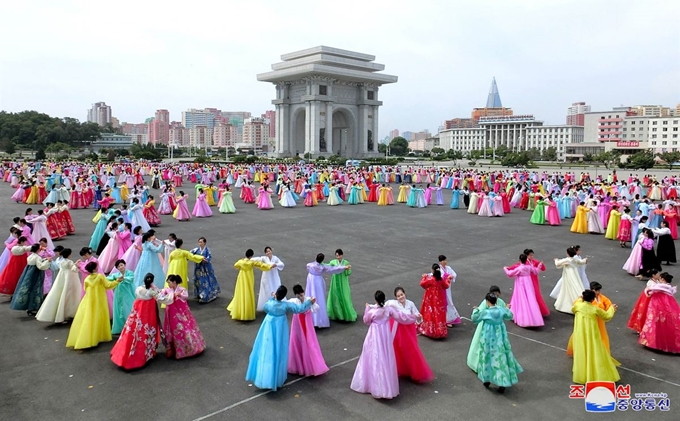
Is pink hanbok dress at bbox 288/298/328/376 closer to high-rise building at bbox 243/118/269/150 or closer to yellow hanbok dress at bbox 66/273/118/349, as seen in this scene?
yellow hanbok dress at bbox 66/273/118/349

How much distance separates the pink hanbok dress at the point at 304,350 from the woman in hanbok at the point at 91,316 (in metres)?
2.72

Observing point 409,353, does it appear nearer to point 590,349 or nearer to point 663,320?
point 590,349

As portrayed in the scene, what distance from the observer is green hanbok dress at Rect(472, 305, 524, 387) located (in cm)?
557

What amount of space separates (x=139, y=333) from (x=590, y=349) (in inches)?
204

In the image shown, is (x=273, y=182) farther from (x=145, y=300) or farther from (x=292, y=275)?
(x=145, y=300)

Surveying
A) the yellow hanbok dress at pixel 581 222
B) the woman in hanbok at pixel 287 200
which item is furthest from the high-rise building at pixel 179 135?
the yellow hanbok dress at pixel 581 222

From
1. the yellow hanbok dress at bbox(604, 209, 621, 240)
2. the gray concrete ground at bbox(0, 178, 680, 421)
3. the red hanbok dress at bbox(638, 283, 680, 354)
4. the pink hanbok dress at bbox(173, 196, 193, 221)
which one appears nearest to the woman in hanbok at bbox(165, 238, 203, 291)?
the gray concrete ground at bbox(0, 178, 680, 421)

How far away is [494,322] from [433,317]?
62.3 inches

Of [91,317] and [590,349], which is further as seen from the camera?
[91,317]

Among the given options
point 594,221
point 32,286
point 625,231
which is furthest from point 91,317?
point 594,221

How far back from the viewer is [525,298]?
7.61 metres

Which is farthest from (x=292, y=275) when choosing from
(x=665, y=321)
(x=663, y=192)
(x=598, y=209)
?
(x=663, y=192)

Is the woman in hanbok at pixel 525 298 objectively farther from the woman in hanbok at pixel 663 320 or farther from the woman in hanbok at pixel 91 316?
the woman in hanbok at pixel 91 316

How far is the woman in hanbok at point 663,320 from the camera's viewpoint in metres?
6.66
